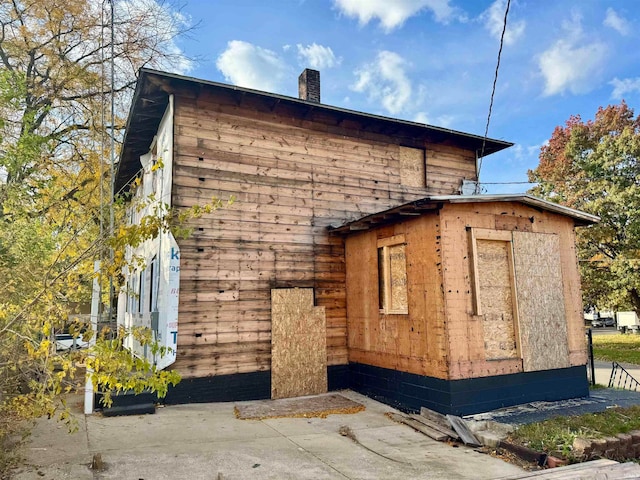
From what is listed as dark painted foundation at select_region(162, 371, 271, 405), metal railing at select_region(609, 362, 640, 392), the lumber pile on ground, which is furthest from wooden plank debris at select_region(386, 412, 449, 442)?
metal railing at select_region(609, 362, 640, 392)

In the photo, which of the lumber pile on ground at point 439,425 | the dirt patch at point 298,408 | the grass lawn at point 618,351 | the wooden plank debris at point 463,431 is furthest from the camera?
the grass lawn at point 618,351

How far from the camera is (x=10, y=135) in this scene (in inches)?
475

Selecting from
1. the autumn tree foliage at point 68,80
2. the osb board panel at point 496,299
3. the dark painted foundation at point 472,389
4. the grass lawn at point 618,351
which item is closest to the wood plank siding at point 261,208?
the dark painted foundation at point 472,389

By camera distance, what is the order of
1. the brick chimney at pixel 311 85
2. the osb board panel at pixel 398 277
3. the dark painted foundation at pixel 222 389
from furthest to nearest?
the brick chimney at pixel 311 85, the osb board panel at pixel 398 277, the dark painted foundation at pixel 222 389

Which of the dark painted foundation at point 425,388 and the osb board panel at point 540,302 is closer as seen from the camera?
the dark painted foundation at point 425,388

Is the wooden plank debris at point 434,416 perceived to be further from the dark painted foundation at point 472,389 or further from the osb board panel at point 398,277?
the osb board panel at point 398,277

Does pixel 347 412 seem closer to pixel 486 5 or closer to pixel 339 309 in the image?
pixel 339 309

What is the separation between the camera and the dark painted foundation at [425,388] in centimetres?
711

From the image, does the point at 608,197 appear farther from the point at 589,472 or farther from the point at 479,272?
the point at 589,472

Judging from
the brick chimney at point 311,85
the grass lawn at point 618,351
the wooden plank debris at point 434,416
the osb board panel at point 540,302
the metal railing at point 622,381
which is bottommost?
the grass lawn at point 618,351

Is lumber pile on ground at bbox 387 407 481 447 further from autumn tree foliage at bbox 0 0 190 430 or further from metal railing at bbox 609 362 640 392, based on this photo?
autumn tree foliage at bbox 0 0 190 430

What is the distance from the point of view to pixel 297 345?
366 inches

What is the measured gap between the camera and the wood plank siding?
27.8 ft

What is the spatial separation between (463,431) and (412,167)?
6978 millimetres
